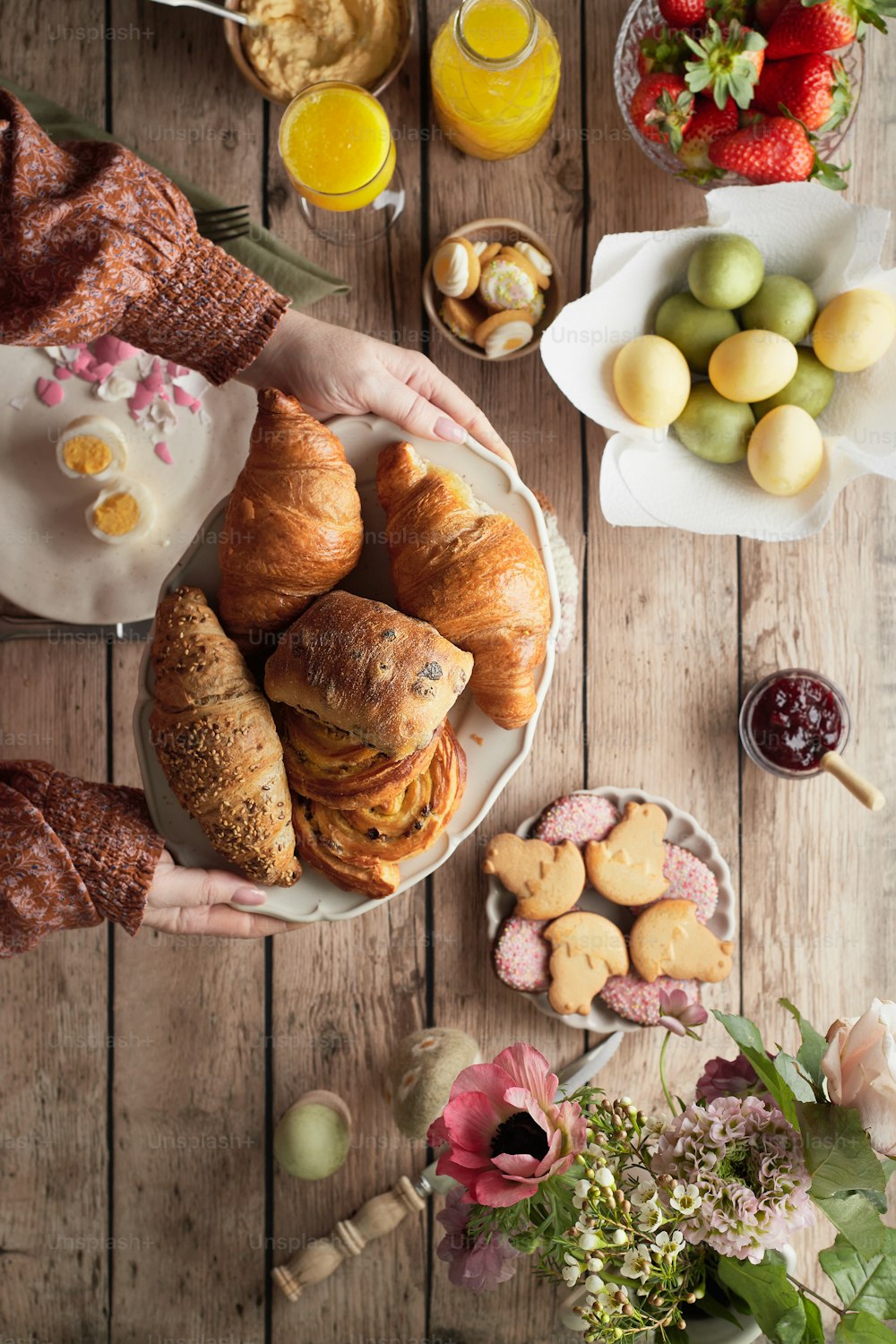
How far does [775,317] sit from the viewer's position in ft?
4.55

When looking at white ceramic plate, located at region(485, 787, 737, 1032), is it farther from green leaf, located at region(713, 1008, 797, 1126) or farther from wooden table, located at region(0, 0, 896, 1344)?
green leaf, located at region(713, 1008, 797, 1126)

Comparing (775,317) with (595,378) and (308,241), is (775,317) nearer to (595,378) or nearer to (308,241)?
(595,378)

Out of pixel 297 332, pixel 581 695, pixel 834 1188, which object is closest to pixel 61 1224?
pixel 581 695

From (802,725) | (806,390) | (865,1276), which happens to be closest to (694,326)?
(806,390)

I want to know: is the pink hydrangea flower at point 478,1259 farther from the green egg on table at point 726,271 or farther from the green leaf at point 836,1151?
the green egg on table at point 726,271

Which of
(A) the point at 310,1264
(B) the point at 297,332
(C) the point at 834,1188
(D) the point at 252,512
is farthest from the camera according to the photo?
(A) the point at 310,1264

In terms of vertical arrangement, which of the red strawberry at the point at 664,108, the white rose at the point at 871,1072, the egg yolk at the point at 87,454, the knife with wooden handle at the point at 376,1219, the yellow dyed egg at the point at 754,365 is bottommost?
the knife with wooden handle at the point at 376,1219

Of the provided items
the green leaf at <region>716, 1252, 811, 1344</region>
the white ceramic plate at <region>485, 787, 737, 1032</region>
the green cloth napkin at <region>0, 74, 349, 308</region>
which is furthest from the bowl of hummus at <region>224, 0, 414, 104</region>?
the green leaf at <region>716, 1252, 811, 1344</region>

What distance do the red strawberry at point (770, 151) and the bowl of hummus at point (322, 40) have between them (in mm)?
500

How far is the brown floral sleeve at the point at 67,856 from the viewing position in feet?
4.08

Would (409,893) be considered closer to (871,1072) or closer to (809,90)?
(871,1072)

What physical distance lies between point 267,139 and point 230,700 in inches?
38.5

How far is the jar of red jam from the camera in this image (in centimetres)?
151

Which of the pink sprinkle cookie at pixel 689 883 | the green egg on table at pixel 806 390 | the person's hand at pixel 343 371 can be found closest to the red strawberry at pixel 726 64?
the green egg on table at pixel 806 390
